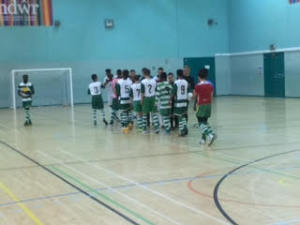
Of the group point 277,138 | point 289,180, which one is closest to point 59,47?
point 277,138

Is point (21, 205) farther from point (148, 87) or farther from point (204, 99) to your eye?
point (148, 87)

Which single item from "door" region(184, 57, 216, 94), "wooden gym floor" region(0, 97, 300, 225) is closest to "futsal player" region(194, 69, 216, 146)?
"wooden gym floor" region(0, 97, 300, 225)

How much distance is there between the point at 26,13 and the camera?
92.2 feet

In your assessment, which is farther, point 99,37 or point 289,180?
point 99,37

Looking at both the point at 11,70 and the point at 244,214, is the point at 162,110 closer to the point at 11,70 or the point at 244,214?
the point at 244,214

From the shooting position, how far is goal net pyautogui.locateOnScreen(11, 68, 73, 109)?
29.1 meters

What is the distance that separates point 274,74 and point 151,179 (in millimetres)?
22994

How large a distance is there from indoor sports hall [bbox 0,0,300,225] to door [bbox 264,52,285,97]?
2.7 inches

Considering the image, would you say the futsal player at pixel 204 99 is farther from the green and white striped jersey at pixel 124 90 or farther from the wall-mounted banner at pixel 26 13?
the wall-mounted banner at pixel 26 13

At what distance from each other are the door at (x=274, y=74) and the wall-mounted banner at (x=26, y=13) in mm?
13116

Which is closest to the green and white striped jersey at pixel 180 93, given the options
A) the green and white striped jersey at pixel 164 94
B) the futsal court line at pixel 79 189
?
A: the green and white striped jersey at pixel 164 94

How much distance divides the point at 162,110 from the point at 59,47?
17.1 metres

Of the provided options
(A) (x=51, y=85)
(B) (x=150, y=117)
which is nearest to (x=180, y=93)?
(B) (x=150, y=117)

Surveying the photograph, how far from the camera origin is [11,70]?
93.2 feet
